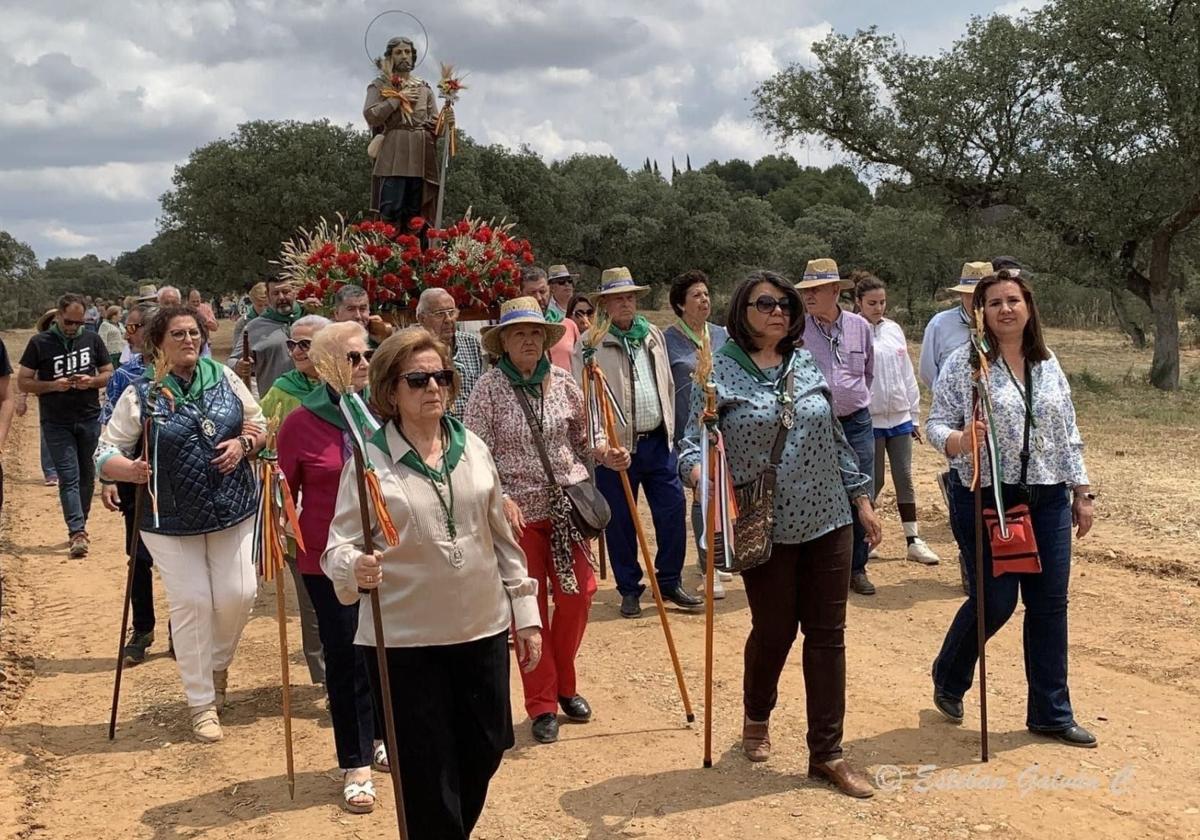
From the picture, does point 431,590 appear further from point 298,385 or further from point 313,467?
point 298,385

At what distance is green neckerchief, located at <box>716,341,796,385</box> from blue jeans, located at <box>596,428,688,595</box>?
289 cm

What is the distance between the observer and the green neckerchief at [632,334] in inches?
298

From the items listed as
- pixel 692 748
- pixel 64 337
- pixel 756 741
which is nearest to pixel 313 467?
pixel 692 748

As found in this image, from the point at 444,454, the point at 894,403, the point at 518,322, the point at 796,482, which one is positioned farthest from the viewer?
the point at 894,403

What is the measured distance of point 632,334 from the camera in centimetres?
759

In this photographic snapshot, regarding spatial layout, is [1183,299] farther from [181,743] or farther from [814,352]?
[181,743]

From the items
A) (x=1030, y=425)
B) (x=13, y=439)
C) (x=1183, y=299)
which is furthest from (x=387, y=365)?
(x=1183, y=299)

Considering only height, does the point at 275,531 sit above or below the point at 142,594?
above

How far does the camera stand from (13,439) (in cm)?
1941

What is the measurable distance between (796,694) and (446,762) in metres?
2.85

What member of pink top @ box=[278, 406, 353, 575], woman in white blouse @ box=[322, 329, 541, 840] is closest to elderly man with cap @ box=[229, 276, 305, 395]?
pink top @ box=[278, 406, 353, 575]

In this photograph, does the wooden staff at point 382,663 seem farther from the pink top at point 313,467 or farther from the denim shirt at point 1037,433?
the denim shirt at point 1037,433

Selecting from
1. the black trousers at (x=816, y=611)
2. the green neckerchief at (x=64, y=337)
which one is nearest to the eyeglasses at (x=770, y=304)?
the black trousers at (x=816, y=611)

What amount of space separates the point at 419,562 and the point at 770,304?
6.30 feet
